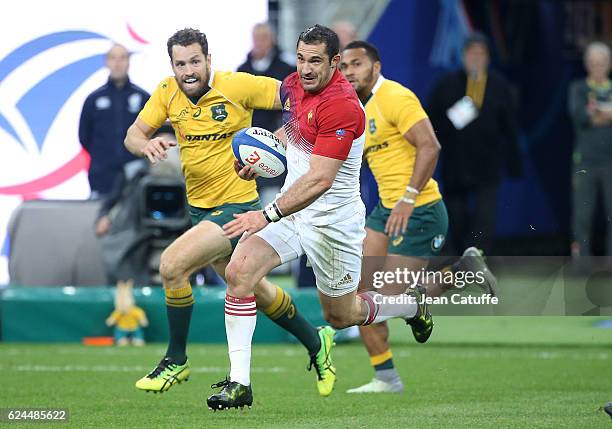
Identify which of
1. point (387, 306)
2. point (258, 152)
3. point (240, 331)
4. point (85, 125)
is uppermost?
point (258, 152)

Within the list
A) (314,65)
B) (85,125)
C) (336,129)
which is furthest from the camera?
(85,125)

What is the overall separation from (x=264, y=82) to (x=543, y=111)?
419 inches

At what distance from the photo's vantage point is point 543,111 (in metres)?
20.2

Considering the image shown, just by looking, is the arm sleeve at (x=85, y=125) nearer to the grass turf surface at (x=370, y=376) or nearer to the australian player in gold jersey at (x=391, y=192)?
the grass turf surface at (x=370, y=376)

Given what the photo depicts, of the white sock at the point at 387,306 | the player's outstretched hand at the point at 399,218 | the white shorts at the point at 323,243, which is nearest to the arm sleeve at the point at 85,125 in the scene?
the player's outstretched hand at the point at 399,218

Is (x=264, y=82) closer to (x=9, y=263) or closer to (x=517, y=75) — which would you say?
(x=9, y=263)

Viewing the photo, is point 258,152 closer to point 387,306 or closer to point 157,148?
point 157,148

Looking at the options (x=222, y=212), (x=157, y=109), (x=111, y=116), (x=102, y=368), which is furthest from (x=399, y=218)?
(x=111, y=116)

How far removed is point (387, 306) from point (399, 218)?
0.79m

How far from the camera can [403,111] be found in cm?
1070

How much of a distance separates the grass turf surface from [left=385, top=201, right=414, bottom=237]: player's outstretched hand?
1.19 metres

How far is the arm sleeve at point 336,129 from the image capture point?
8906 millimetres

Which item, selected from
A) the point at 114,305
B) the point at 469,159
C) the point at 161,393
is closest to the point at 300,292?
the point at 114,305

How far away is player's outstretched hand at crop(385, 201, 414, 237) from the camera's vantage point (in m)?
10.5
